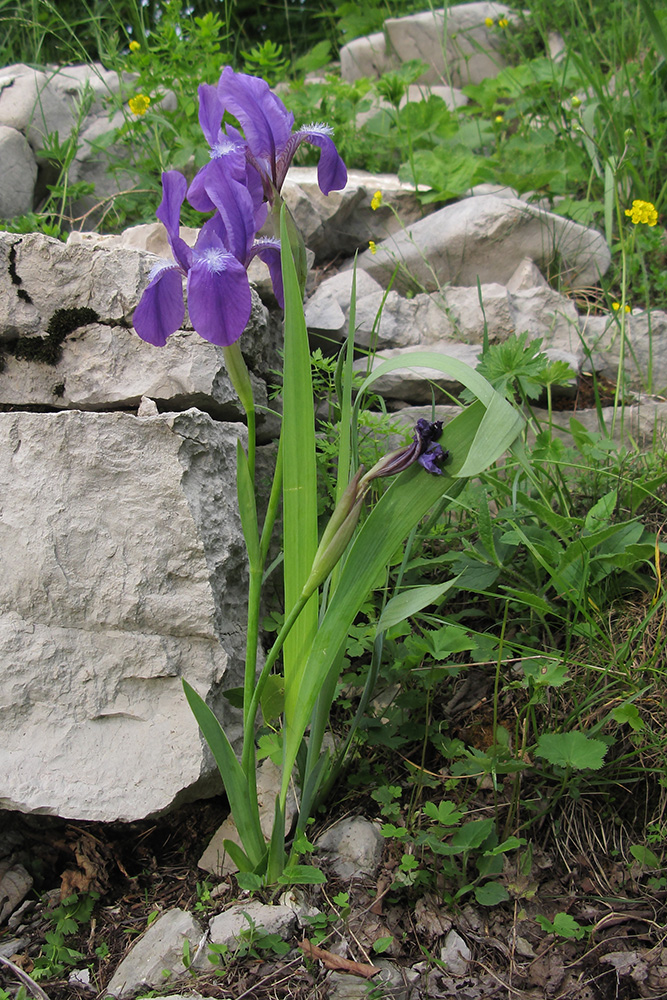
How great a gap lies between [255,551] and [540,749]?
646mm

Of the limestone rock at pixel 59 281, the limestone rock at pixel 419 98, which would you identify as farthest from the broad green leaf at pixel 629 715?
the limestone rock at pixel 419 98

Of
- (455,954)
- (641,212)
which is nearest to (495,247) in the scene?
(641,212)

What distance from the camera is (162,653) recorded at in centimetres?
→ 139

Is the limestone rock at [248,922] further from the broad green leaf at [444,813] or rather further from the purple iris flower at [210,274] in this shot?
the purple iris flower at [210,274]

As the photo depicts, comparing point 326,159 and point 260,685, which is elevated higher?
point 326,159

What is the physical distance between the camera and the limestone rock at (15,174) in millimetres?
2459

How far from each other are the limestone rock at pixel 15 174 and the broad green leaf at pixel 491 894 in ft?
8.21

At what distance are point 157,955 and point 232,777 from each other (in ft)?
1.11

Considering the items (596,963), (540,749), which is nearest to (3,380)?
(540,749)

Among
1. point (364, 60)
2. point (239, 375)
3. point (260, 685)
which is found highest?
point (364, 60)

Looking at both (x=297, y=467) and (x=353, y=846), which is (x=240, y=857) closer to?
(x=353, y=846)

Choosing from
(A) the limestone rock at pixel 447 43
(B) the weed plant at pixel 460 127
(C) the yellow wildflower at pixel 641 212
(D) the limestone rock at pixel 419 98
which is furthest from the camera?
(A) the limestone rock at pixel 447 43

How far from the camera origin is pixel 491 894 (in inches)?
48.9

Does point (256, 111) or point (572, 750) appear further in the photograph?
point (572, 750)
